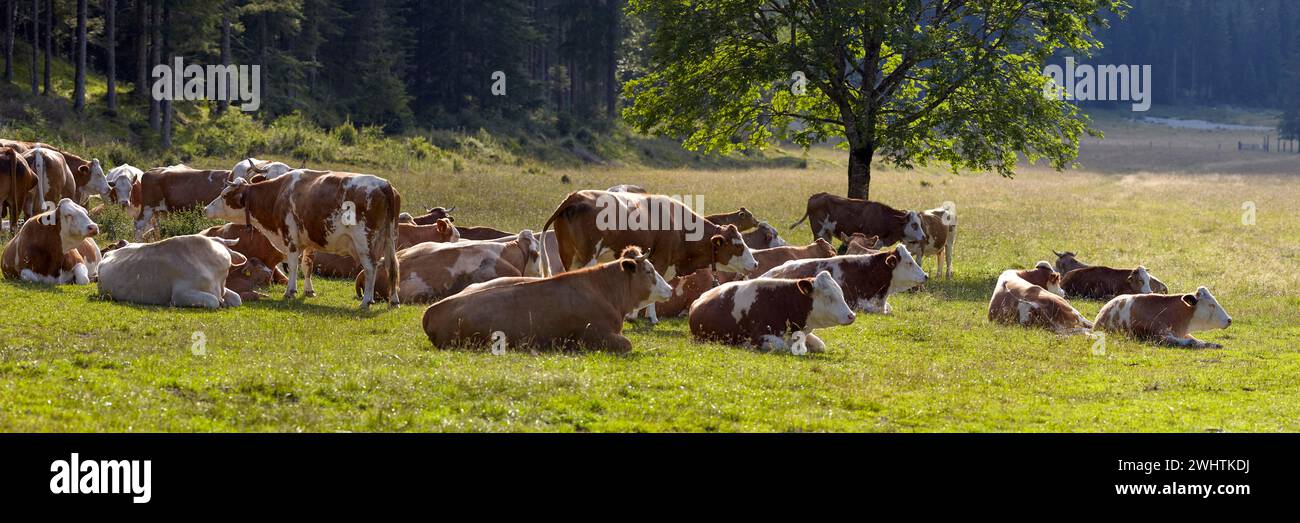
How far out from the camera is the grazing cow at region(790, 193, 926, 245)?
26.1 metres

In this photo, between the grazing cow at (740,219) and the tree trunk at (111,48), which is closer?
the grazing cow at (740,219)

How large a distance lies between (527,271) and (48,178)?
960 centimetres

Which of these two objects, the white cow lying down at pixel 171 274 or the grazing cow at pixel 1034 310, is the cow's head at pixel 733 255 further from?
the white cow lying down at pixel 171 274

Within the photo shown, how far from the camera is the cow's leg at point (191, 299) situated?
14.8 m

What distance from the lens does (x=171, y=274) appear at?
14.9 metres

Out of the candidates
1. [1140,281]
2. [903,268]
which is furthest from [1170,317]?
[1140,281]

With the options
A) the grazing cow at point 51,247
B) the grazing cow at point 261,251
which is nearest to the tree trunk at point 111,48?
the grazing cow at point 261,251

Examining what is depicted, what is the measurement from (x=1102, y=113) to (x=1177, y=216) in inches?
4859

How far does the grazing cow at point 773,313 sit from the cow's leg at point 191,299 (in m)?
5.85

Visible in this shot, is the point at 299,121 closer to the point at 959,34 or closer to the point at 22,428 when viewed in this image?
the point at 959,34

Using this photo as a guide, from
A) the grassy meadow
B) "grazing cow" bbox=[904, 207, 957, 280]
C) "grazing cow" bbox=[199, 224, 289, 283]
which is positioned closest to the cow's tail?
the grassy meadow

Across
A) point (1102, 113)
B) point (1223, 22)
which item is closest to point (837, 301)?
point (1102, 113)

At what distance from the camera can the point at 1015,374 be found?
12781 millimetres

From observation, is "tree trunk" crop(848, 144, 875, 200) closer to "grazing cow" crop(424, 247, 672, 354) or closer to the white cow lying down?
"grazing cow" crop(424, 247, 672, 354)
